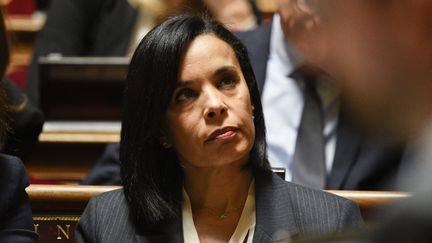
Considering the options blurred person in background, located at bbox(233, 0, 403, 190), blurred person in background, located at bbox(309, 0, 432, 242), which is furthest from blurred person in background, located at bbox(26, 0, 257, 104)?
blurred person in background, located at bbox(309, 0, 432, 242)

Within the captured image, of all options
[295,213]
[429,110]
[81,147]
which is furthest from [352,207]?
[81,147]

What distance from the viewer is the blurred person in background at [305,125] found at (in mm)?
1590

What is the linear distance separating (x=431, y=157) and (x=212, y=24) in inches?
38.4

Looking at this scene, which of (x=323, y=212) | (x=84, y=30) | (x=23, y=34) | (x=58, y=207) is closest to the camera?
(x=323, y=212)

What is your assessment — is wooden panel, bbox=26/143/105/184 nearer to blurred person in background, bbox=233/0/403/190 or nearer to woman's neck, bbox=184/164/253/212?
blurred person in background, bbox=233/0/403/190

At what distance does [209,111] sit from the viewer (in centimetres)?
125

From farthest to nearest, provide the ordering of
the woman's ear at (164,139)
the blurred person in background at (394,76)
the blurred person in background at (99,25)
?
the blurred person in background at (99,25), the woman's ear at (164,139), the blurred person in background at (394,76)

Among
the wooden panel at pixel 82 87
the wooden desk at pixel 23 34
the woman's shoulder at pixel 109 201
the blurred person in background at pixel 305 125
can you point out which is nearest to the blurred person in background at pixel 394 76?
the woman's shoulder at pixel 109 201

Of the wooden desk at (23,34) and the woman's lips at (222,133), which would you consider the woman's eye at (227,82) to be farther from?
the wooden desk at (23,34)

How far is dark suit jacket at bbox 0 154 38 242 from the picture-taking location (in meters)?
1.21

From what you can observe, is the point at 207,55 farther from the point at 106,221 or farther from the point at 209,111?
the point at 106,221

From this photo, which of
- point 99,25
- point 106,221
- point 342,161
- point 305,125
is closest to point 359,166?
point 342,161

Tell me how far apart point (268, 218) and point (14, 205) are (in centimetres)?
41

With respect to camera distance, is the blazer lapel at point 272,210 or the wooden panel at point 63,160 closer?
the blazer lapel at point 272,210
